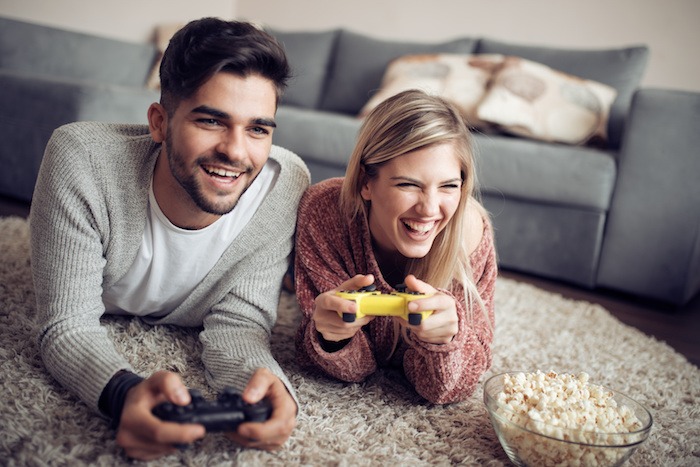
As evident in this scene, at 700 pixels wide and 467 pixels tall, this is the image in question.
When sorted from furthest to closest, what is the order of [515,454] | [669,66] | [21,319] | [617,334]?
[669,66], [617,334], [21,319], [515,454]

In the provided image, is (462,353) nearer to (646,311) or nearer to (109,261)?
(109,261)

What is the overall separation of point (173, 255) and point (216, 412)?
1.47 ft

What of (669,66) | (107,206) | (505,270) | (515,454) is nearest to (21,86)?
(107,206)

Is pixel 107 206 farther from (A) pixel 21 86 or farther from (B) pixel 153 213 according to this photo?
(A) pixel 21 86

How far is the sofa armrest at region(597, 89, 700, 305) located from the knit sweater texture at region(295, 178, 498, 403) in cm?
97

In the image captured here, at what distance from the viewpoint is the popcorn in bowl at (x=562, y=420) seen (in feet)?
2.84

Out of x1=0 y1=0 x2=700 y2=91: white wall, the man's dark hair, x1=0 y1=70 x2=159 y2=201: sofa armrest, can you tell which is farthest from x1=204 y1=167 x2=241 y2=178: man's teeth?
x1=0 y1=0 x2=700 y2=91: white wall

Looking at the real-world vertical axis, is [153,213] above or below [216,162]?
below

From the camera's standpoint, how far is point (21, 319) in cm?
124

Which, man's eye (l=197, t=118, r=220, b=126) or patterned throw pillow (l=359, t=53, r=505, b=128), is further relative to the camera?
patterned throw pillow (l=359, t=53, r=505, b=128)

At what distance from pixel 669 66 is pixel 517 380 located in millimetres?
2293

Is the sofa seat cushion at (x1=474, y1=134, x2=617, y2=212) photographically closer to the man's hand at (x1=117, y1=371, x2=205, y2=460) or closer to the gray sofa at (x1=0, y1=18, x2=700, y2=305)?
the gray sofa at (x1=0, y1=18, x2=700, y2=305)

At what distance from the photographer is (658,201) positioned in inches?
76.8

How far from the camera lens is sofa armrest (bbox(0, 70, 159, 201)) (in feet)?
6.46
